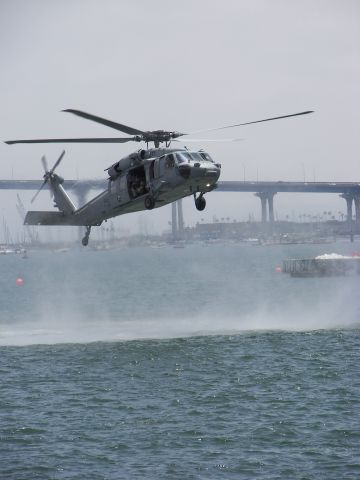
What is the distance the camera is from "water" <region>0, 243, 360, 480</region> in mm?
26688

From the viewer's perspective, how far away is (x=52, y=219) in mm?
43344

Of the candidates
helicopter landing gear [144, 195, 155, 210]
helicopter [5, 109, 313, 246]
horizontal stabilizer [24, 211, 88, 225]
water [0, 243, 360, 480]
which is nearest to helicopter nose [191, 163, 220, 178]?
helicopter [5, 109, 313, 246]

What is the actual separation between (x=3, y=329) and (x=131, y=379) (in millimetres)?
31919

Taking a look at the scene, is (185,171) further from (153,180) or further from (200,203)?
(153,180)

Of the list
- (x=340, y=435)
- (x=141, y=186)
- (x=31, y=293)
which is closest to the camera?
(x=340, y=435)

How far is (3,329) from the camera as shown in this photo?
230 ft

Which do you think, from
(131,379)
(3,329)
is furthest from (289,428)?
(3,329)

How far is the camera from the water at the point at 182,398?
26688 millimetres

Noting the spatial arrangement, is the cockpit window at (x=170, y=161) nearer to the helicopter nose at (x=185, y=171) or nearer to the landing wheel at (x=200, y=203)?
the helicopter nose at (x=185, y=171)

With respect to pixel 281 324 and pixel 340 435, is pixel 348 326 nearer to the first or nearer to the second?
pixel 281 324

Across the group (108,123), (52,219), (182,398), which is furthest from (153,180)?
(182,398)

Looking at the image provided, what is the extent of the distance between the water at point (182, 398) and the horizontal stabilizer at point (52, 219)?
842cm

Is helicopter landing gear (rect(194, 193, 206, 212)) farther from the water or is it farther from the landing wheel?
the water

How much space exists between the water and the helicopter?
8867mm
